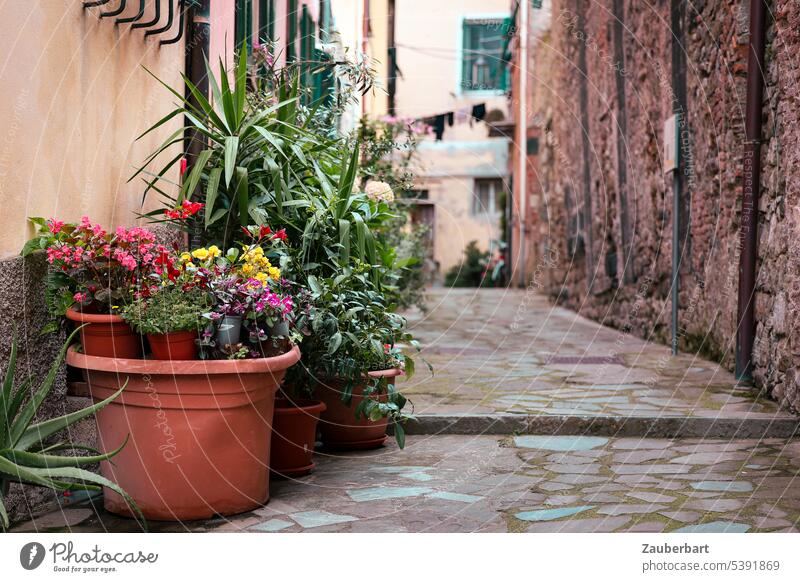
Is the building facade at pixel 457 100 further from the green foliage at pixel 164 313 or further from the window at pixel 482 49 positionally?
the green foliage at pixel 164 313

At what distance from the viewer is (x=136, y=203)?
414 cm

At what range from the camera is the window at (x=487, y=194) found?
70.8ft

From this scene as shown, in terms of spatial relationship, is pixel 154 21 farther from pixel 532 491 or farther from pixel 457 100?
pixel 457 100

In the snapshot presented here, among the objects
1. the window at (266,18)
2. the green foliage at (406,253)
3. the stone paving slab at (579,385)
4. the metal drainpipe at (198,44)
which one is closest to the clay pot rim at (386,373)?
the stone paving slab at (579,385)

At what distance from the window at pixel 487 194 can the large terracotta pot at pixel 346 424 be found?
17.4 m

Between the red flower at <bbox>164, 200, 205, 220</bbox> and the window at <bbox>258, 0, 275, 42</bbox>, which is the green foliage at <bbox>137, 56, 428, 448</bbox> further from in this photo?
the window at <bbox>258, 0, 275, 42</bbox>

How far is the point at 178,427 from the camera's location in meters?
3.05

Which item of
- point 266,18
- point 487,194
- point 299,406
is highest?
point 266,18

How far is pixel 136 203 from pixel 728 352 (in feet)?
13.1

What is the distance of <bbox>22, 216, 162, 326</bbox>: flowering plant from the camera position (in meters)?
3.13

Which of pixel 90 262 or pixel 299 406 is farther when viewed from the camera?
pixel 299 406

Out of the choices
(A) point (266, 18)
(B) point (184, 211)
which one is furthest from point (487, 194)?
(B) point (184, 211)

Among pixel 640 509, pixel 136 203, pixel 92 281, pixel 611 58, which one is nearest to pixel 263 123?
pixel 136 203

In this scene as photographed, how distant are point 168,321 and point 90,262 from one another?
13.8 inches
